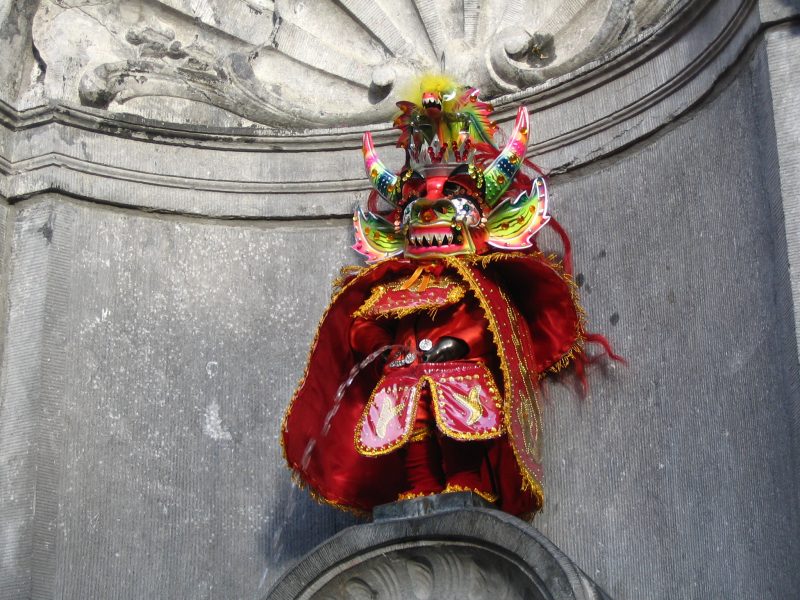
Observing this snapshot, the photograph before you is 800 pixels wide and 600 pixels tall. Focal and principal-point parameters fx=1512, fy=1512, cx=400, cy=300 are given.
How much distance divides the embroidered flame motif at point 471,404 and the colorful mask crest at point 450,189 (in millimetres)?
555

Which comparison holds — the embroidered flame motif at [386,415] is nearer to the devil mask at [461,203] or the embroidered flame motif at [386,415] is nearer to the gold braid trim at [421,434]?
the gold braid trim at [421,434]

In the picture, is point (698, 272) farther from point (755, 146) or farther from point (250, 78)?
point (250, 78)

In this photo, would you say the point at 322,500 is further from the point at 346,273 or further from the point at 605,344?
the point at 605,344

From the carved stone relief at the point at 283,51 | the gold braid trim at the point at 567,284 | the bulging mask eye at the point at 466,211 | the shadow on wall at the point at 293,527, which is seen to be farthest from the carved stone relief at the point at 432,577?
the carved stone relief at the point at 283,51

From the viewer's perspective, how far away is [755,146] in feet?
15.7

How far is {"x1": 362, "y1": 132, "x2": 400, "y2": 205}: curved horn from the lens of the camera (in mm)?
5387

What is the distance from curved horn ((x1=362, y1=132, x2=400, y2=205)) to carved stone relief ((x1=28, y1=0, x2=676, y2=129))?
534mm

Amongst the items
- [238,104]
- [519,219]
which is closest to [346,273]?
[519,219]

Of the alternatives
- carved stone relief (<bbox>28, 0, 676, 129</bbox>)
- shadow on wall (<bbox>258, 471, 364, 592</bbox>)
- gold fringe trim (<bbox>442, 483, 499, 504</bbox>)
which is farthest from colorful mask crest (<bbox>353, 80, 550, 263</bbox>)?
shadow on wall (<bbox>258, 471, 364, 592</bbox>)

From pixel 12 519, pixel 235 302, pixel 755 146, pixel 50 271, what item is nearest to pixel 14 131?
pixel 50 271

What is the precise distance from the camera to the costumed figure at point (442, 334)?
4941mm

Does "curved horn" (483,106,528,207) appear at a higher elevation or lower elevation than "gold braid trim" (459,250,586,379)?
higher

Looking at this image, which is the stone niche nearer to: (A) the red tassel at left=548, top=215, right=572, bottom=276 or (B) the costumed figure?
(A) the red tassel at left=548, top=215, right=572, bottom=276

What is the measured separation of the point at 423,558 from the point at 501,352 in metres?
0.72
